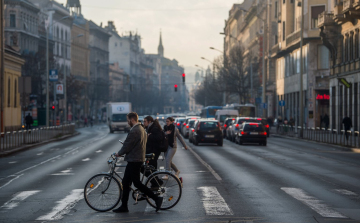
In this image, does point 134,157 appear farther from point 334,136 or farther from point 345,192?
point 334,136

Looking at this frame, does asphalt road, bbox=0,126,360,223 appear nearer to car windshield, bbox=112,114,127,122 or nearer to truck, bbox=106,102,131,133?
truck, bbox=106,102,131,133

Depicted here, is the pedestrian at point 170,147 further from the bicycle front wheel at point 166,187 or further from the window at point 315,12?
the window at point 315,12

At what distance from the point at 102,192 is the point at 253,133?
96.1 ft

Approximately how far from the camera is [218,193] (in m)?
14.9

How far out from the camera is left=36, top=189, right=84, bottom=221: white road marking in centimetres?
1153

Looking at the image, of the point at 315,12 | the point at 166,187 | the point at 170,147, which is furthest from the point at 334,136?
the point at 166,187

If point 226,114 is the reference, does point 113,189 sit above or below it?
below

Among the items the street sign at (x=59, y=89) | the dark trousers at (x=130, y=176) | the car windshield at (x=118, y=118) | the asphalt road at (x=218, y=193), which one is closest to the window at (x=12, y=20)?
the street sign at (x=59, y=89)

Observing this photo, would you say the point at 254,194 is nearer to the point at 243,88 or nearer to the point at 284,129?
the point at 284,129

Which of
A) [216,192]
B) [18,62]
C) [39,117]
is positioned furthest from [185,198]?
[39,117]

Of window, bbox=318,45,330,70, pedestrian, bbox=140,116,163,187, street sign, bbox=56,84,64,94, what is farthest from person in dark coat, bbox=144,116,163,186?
street sign, bbox=56,84,64,94

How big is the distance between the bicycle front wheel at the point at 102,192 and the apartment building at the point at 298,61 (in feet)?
148

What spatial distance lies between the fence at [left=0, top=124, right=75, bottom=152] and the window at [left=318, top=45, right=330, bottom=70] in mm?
25505

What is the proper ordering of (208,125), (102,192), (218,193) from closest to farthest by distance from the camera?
(102,192) → (218,193) → (208,125)
